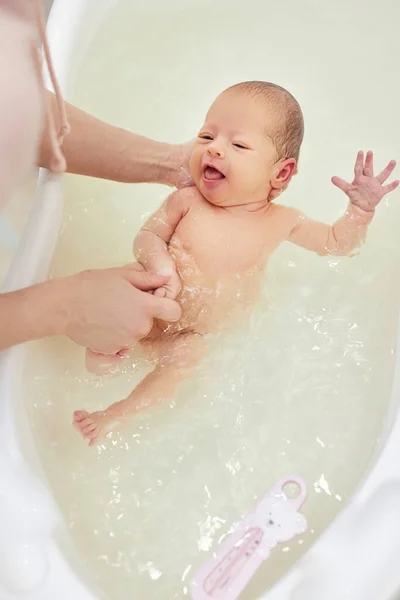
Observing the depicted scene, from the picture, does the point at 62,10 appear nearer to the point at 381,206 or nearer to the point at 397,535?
the point at 381,206

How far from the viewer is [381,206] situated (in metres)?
1.36

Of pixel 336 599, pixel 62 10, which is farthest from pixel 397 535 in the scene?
pixel 62 10

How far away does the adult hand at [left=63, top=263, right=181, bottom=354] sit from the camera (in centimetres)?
92

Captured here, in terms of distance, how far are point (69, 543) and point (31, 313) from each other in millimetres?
315

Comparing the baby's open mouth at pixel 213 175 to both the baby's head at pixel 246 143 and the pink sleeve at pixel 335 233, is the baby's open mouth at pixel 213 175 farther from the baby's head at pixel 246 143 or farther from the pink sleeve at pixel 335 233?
the pink sleeve at pixel 335 233

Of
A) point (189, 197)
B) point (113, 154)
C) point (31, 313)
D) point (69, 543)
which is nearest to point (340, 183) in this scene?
point (189, 197)

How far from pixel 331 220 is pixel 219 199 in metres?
0.41

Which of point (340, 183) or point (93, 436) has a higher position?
point (340, 183)

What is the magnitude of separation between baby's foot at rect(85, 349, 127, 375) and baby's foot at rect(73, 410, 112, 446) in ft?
0.25

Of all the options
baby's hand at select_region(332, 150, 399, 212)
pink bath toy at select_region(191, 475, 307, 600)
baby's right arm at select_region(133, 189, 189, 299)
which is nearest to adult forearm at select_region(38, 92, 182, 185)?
baby's right arm at select_region(133, 189, 189, 299)

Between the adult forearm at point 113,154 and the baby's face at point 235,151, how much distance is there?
16 cm

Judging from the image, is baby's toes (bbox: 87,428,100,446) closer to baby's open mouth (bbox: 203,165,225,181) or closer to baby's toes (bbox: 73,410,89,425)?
baby's toes (bbox: 73,410,89,425)

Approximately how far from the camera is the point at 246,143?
3.44 feet

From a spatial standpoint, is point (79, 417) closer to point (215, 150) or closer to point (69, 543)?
point (69, 543)
